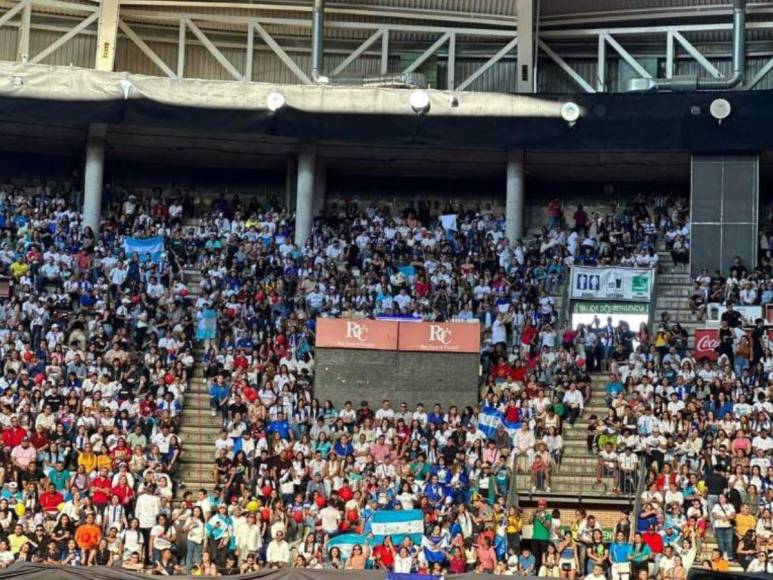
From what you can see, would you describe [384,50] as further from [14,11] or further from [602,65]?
[14,11]

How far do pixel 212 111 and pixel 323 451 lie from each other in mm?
14136

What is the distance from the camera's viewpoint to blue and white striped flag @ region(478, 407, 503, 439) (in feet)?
109

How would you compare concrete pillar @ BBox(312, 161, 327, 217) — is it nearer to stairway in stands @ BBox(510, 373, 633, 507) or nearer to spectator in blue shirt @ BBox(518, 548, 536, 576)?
stairway in stands @ BBox(510, 373, 633, 507)

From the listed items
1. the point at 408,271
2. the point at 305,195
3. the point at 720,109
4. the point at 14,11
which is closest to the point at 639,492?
the point at 408,271

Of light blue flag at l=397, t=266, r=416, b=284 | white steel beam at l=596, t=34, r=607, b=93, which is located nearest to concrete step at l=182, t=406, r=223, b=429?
light blue flag at l=397, t=266, r=416, b=284

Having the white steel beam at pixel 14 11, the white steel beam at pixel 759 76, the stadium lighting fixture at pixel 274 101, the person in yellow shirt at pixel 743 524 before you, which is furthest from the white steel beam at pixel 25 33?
the person in yellow shirt at pixel 743 524

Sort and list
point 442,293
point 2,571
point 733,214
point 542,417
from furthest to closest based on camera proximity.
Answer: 1. point 733,214
2. point 442,293
3. point 542,417
4. point 2,571

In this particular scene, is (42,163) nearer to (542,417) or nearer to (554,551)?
(542,417)

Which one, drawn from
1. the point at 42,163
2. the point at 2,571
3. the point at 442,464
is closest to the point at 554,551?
the point at 442,464

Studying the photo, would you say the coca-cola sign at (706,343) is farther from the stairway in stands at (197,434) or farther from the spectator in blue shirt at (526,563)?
the stairway in stands at (197,434)

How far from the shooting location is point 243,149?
46.1 meters

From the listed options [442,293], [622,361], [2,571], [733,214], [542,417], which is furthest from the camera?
[733,214]

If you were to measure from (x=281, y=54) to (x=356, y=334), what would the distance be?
37.5 ft

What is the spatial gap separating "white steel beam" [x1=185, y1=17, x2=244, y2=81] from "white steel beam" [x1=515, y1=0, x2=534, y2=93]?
801 cm
